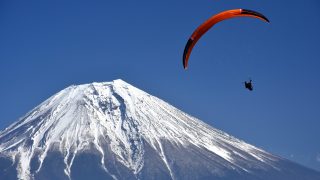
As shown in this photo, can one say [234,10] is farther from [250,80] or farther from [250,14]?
[250,80]

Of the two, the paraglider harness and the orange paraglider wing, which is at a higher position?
the orange paraglider wing

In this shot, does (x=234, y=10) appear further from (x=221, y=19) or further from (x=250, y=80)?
(x=250, y=80)

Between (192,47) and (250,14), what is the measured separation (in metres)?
4.46

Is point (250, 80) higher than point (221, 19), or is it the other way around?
point (221, 19)

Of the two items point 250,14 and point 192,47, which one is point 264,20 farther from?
point 192,47

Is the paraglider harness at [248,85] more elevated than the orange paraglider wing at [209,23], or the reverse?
the orange paraglider wing at [209,23]

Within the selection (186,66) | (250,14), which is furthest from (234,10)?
(186,66)

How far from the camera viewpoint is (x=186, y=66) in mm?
53469

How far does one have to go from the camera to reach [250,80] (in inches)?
2169

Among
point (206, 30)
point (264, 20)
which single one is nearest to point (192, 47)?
point (206, 30)

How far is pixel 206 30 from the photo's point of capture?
55.1 metres

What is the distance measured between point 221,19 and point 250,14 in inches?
79.2

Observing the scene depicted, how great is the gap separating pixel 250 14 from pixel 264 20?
5.20 ft

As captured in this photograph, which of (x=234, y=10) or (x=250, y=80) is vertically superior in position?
(x=234, y=10)
